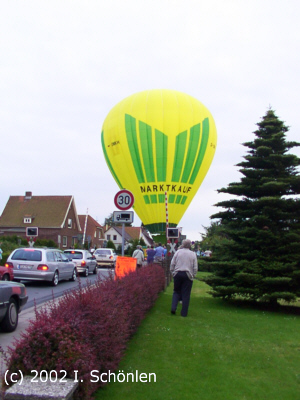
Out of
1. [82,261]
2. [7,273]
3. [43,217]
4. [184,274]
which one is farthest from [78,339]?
[43,217]

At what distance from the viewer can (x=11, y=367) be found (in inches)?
165

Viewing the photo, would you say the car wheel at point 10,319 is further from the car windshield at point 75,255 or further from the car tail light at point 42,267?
the car windshield at point 75,255

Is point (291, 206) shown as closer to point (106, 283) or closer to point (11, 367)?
point (106, 283)

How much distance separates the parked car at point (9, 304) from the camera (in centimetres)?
846

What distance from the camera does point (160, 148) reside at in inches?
1003

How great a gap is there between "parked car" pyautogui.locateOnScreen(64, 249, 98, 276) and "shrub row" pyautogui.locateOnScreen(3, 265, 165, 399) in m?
19.2

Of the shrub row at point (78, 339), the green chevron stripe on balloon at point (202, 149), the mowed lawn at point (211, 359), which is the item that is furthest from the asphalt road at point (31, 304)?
the green chevron stripe on balloon at point (202, 149)

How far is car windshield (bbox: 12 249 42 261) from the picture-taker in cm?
1845

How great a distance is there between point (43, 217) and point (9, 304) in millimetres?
53162

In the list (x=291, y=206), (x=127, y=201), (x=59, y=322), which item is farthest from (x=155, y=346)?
(x=291, y=206)

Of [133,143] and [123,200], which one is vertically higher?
[133,143]

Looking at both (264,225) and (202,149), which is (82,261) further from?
(264,225)

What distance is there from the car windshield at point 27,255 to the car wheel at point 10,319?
9.57m

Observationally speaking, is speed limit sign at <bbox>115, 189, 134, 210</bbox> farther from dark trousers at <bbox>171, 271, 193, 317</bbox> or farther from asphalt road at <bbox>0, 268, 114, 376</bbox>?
dark trousers at <bbox>171, 271, 193, 317</bbox>
